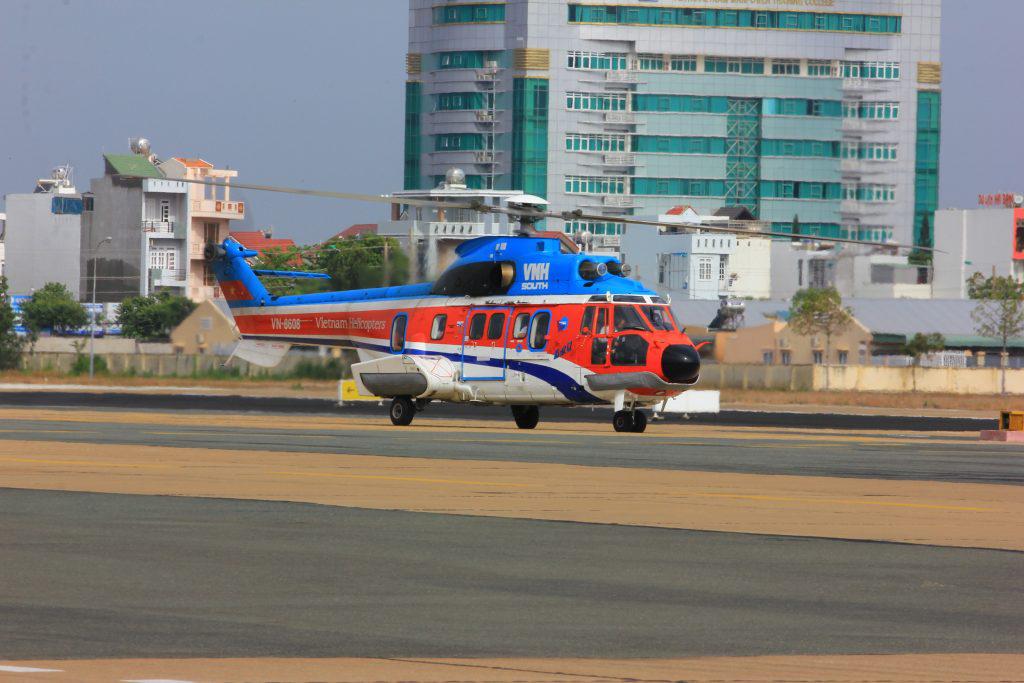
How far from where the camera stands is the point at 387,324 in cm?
4062

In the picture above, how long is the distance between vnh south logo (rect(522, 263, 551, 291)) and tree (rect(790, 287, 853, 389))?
81.9m

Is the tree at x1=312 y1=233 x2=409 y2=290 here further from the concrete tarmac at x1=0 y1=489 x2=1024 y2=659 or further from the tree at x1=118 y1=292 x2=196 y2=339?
the tree at x1=118 y1=292 x2=196 y2=339

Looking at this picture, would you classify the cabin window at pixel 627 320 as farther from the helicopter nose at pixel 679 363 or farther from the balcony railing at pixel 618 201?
the balcony railing at pixel 618 201

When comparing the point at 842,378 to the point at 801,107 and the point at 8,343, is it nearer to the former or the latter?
the point at 8,343

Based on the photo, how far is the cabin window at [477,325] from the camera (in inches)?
1494

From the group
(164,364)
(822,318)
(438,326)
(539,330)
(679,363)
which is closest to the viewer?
(679,363)

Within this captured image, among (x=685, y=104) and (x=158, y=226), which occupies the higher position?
(x=685, y=104)

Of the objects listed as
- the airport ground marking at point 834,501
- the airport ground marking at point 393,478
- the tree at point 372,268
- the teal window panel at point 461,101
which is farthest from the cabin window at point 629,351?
the teal window panel at point 461,101

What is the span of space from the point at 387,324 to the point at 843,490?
2154 centimetres

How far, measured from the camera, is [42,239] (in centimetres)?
15900

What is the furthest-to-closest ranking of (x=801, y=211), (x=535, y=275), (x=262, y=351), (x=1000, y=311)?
(x=801, y=211) < (x=1000, y=311) < (x=262, y=351) < (x=535, y=275)

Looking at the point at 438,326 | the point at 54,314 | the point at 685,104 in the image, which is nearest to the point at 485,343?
the point at 438,326

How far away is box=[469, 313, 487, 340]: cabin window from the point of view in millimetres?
37938

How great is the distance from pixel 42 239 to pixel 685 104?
73.1 m
